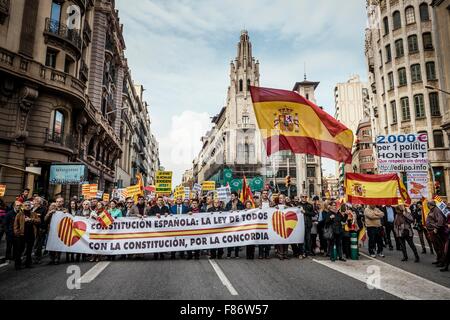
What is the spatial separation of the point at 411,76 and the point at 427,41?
4100mm

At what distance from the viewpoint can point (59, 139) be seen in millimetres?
21922

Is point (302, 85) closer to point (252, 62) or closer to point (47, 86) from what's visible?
point (252, 62)

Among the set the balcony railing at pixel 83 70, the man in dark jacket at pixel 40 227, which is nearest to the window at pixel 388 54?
the balcony railing at pixel 83 70

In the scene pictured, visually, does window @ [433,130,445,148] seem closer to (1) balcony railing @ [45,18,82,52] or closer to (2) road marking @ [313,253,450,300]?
(2) road marking @ [313,253,450,300]

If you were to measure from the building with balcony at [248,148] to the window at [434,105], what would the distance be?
38576 mm

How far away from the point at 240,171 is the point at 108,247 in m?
65.3

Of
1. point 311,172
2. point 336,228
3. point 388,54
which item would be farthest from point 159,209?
point 311,172

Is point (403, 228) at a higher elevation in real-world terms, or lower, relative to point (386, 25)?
lower

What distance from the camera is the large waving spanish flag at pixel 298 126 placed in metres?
9.77

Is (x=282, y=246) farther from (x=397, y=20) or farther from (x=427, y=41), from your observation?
(x=397, y=20)

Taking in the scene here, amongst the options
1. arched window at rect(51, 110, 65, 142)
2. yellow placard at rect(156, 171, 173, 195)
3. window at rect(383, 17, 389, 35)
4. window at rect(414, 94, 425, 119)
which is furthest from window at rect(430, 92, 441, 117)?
arched window at rect(51, 110, 65, 142)

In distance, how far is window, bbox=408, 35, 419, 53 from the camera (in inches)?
1379

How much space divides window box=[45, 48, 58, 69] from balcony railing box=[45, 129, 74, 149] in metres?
4.97
